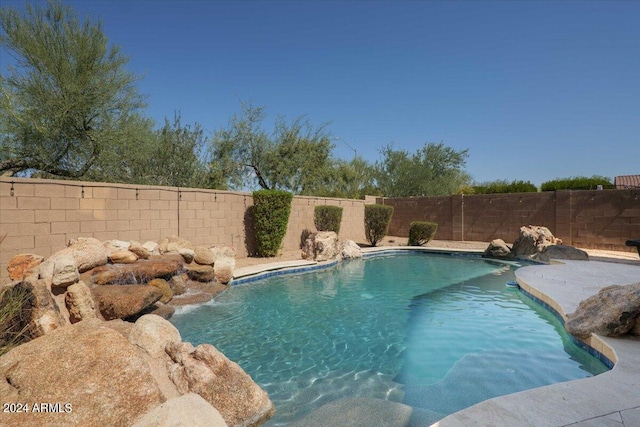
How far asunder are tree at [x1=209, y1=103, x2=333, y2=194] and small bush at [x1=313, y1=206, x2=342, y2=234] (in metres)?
4.99

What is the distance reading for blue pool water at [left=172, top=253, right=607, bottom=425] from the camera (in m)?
3.25

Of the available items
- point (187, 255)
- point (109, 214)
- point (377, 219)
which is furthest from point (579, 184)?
point (109, 214)

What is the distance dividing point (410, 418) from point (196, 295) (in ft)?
16.8

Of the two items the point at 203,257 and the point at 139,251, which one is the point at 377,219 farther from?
the point at 139,251

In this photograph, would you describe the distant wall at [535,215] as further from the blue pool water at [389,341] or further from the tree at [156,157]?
the tree at [156,157]

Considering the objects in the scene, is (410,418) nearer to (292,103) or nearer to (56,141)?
(56,141)

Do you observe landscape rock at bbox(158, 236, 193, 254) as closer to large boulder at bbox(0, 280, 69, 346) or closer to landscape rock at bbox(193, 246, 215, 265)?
landscape rock at bbox(193, 246, 215, 265)

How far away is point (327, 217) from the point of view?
12.9 meters

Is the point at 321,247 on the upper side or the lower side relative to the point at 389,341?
upper

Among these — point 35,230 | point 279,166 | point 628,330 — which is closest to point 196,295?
point 35,230

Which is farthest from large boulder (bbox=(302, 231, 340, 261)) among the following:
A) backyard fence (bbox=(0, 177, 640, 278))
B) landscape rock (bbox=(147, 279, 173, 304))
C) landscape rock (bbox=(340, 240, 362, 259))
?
landscape rock (bbox=(147, 279, 173, 304))

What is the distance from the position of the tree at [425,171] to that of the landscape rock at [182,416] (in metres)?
23.6

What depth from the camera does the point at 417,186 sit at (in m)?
24.1

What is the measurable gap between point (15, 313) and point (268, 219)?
24.9 feet
